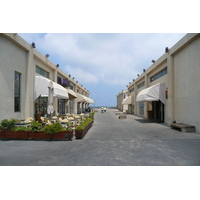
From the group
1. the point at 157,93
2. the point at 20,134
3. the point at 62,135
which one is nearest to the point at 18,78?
the point at 20,134

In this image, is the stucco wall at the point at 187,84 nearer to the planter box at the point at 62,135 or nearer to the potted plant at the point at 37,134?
the planter box at the point at 62,135

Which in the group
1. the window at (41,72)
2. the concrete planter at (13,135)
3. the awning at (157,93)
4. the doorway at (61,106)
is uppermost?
the window at (41,72)

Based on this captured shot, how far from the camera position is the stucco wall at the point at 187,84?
10633 millimetres

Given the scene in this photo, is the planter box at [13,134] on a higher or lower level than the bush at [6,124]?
lower

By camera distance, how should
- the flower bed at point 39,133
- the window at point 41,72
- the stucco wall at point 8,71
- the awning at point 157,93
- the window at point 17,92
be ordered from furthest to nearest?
the window at point 41,72
the awning at point 157,93
the window at point 17,92
the stucco wall at point 8,71
the flower bed at point 39,133

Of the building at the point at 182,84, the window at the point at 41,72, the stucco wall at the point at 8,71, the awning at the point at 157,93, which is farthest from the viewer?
the window at the point at 41,72

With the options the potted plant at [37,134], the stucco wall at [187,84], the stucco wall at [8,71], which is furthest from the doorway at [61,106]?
the stucco wall at [187,84]

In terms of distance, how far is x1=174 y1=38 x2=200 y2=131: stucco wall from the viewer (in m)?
10.6

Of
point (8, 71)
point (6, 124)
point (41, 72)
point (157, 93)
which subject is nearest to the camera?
point (6, 124)

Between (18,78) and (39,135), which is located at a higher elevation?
(18,78)

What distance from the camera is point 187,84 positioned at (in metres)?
11.8

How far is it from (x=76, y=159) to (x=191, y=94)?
1012 centimetres

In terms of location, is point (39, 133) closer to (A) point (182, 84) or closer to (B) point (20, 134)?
(B) point (20, 134)

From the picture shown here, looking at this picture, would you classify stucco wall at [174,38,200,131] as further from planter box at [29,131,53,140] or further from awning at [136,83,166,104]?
planter box at [29,131,53,140]
